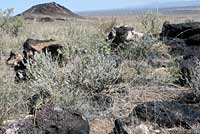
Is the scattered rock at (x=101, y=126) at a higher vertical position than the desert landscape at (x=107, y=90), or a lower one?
lower

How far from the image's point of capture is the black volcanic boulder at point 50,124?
509cm

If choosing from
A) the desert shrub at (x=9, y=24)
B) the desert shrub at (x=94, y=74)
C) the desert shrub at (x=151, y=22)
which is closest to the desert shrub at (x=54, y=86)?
the desert shrub at (x=94, y=74)

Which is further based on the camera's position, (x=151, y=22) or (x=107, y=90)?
(x=151, y=22)

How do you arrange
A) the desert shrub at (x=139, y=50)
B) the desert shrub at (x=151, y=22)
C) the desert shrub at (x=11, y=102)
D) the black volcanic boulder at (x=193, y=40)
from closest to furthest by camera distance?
the desert shrub at (x=11, y=102), the desert shrub at (x=139, y=50), the black volcanic boulder at (x=193, y=40), the desert shrub at (x=151, y=22)

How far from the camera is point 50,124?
5.10m

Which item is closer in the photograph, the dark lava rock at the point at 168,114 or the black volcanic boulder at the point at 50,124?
the black volcanic boulder at the point at 50,124

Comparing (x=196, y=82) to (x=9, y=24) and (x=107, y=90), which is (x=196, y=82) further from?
(x=9, y=24)

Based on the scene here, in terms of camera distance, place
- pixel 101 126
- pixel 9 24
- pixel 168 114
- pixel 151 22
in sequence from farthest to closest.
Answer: pixel 9 24 < pixel 151 22 < pixel 101 126 < pixel 168 114

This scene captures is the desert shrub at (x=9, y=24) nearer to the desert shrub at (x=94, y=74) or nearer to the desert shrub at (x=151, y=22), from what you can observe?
the desert shrub at (x=151, y=22)

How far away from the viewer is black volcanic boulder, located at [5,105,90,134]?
5086 mm

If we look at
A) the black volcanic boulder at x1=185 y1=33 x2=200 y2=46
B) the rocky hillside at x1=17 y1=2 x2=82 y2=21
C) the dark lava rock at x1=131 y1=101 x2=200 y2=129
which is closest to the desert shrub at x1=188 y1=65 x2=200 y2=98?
the dark lava rock at x1=131 y1=101 x2=200 y2=129

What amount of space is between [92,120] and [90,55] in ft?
6.34

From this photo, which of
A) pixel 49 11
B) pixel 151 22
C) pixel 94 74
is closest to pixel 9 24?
pixel 151 22

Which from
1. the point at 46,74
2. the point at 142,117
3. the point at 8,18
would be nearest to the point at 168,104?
the point at 142,117
